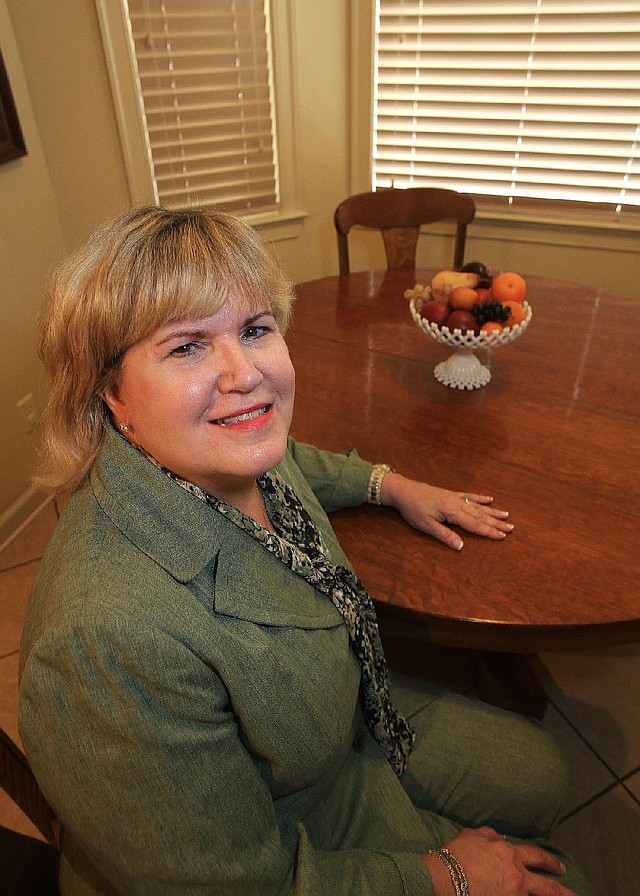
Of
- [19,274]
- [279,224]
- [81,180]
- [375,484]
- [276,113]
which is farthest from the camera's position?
[279,224]

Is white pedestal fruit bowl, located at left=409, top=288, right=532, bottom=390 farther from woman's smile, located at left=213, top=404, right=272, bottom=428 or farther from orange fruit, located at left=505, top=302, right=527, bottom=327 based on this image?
woman's smile, located at left=213, top=404, right=272, bottom=428

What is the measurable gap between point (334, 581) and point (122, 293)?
1.69ft

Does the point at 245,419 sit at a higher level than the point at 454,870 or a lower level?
higher

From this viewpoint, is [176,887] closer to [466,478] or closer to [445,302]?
[466,478]

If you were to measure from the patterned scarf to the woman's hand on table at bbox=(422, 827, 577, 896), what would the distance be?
177mm

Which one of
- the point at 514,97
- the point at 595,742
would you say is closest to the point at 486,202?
the point at 514,97

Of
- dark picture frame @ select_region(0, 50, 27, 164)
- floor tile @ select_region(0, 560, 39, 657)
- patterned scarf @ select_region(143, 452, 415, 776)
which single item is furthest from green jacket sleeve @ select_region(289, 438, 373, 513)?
dark picture frame @ select_region(0, 50, 27, 164)

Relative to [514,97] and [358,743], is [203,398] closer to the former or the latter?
[358,743]

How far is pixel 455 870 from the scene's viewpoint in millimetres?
875

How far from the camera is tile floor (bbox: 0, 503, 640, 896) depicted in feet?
4.65

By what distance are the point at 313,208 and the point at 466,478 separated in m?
2.29

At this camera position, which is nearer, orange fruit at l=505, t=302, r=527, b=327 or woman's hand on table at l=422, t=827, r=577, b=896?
woman's hand on table at l=422, t=827, r=577, b=896

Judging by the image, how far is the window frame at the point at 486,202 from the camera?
8.66ft

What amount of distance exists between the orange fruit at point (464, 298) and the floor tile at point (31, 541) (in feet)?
5.82
